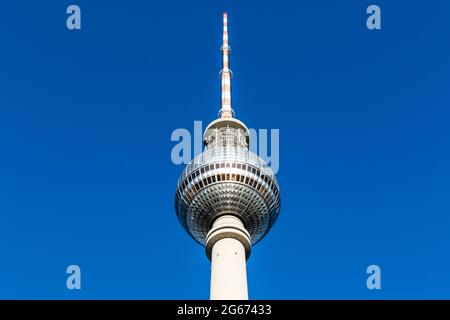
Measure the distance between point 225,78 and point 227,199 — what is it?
72.2ft

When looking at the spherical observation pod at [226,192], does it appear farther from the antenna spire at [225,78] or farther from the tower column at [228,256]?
the antenna spire at [225,78]

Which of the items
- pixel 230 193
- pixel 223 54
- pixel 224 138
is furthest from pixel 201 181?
pixel 223 54

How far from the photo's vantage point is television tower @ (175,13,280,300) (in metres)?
60.2

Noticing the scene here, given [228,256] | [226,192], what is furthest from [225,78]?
[228,256]

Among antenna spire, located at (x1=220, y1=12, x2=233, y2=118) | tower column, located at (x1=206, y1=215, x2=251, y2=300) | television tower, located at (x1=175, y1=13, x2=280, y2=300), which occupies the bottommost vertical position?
tower column, located at (x1=206, y1=215, x2=251, y2=300)

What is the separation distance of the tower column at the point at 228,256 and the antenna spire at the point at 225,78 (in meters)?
16.5

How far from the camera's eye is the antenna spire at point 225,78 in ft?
247

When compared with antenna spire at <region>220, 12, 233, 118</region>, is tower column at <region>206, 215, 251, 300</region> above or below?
below

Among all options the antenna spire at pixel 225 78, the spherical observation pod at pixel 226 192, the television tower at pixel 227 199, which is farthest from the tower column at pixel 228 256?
the antenna spire at pixel 225 78

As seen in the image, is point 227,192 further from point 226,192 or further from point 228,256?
point 228,256

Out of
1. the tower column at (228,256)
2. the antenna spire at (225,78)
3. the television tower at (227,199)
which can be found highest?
the antenna spire at (225,78)

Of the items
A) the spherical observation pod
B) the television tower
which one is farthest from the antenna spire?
the spherical observation pod

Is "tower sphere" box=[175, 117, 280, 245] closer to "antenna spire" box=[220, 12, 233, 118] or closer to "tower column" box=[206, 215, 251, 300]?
"tower column" box=[206, 215, 251, 300]
